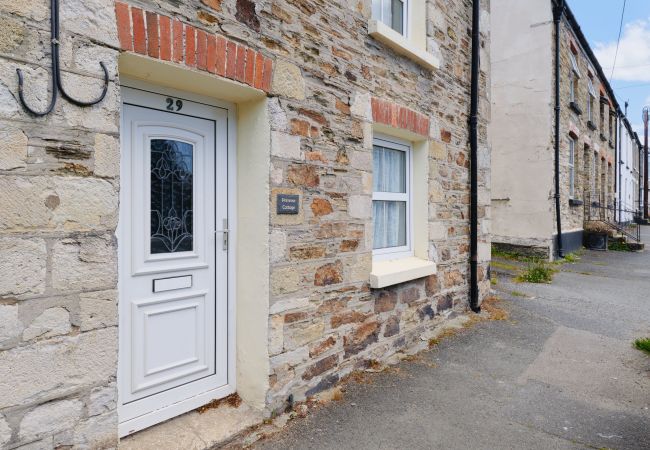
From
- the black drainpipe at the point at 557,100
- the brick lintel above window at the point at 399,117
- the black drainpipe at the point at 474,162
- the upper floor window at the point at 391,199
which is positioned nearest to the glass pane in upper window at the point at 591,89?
the black drainpipe at the point at 557,100

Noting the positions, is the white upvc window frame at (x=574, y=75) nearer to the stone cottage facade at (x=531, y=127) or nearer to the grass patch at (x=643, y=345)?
the stone cottage facade at (x=531, y=127)

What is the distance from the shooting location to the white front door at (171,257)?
2607 millimetres

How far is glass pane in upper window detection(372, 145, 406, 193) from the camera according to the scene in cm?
442

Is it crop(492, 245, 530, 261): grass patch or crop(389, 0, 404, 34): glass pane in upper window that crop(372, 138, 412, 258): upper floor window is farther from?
crop(492, 245, 530, 261): grass patch

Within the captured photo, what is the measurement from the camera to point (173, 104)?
2799mm

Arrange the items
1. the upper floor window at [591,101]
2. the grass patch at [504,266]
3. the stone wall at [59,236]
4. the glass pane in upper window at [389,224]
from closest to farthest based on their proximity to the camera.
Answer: the stone wall at [59,236]
the glass pane in upper window at [389,224]
the grass patch at [504,266]
the upper floor window at [591,101]

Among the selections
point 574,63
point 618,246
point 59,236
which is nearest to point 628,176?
point 618,246

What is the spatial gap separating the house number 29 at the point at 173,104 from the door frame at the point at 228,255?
30 mm

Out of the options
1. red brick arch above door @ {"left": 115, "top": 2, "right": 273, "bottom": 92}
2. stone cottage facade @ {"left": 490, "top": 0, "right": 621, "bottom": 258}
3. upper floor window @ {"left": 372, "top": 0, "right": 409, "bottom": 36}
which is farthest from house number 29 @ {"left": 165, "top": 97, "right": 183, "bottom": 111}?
stone cottage facade @ {"left": 490, "top": 0, "right": 621, "bottom": 258}

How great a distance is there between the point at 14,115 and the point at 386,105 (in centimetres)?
304

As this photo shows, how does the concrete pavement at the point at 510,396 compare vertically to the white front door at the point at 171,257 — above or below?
below

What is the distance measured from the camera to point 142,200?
2650mm

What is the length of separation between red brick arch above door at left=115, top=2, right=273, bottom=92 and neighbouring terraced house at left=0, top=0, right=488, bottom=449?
11mm

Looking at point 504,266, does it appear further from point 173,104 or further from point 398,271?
point 173,104
